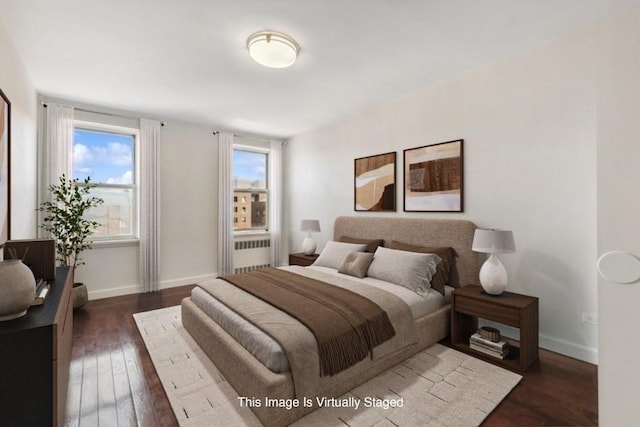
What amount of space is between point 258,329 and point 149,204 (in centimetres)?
327

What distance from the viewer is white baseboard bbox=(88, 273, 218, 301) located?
4062 mm

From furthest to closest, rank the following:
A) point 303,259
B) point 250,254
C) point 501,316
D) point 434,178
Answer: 1. point 250,254
2. point 303,259
3. point 434,178
4. point 501,316

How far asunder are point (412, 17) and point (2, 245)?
3407mm

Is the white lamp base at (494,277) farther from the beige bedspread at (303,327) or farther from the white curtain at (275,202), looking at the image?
the white curtain at (275,202)

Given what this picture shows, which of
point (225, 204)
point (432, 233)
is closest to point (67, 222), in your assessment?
point (225, 204)

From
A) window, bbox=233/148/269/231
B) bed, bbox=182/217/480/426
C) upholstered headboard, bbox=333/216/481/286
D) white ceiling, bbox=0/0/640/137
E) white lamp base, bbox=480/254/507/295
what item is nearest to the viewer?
bed, bbox=182/217/480/426

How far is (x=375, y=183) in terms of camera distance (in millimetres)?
4074

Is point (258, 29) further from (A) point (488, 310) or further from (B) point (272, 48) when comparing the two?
(A) point (488, 310)

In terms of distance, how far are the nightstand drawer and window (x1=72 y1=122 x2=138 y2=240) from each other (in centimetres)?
449

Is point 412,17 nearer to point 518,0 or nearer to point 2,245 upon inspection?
point 518,0

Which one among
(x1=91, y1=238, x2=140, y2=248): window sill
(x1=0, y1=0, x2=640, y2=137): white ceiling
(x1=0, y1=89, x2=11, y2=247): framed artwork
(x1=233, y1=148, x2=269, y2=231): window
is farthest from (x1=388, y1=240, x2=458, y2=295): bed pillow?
(x1=91, y1=238, x2=140, y2=248): window sill

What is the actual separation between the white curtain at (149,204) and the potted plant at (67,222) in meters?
0.60

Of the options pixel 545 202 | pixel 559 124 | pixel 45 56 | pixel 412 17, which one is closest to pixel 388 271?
pixel 545 202

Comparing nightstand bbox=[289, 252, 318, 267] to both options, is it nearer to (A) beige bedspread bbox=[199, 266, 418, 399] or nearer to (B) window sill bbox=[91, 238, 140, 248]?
(A) beige bedspread bbox=[199, 266, 418, 399]
